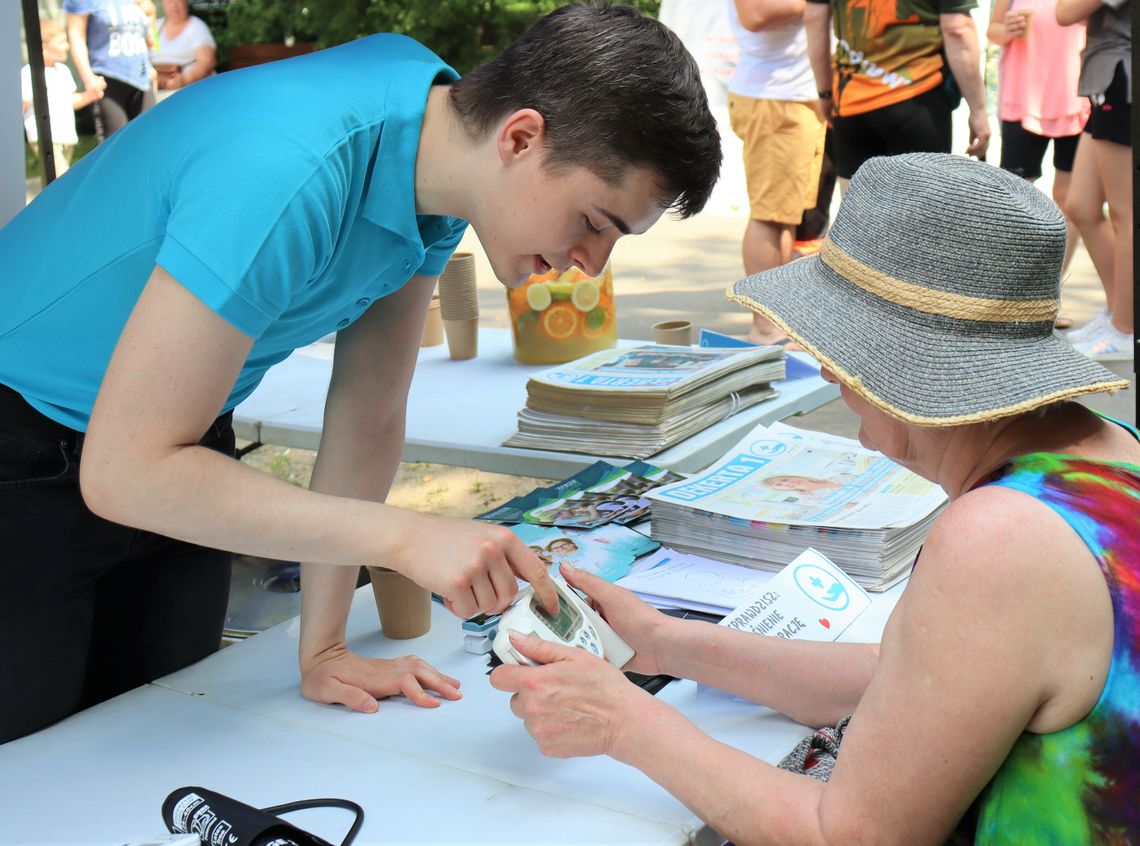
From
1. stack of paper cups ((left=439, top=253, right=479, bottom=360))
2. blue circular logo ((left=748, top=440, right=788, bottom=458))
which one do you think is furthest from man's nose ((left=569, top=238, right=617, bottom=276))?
stack of paper cups ((left=439, top=253, right=479, bottom=360))

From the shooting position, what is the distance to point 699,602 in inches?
65.4

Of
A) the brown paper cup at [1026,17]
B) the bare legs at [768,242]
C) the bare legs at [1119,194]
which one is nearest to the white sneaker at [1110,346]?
the bare legs at [1119,194]

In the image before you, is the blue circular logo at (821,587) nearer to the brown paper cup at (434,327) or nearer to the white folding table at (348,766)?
the white folding table at (348,766)

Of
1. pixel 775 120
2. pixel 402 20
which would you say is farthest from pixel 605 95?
pixel 402 20

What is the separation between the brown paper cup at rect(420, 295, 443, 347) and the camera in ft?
10.8

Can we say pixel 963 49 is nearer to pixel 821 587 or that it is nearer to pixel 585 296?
pixel 585 296

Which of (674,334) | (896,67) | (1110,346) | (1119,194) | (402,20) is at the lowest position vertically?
(1110,346)

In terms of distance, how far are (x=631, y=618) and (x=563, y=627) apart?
0.15 m

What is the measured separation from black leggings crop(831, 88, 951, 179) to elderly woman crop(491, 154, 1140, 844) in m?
3.19

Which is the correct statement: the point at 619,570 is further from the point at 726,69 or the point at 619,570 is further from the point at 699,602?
the point at 726,69

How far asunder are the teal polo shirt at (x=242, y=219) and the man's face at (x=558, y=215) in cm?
11

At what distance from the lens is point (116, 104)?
6867mm

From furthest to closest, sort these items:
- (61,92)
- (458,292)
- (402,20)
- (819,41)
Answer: (402,20)
(61,92)
(819,41)
(458,292)

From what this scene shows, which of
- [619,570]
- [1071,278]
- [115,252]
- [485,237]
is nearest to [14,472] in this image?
[115,252]
